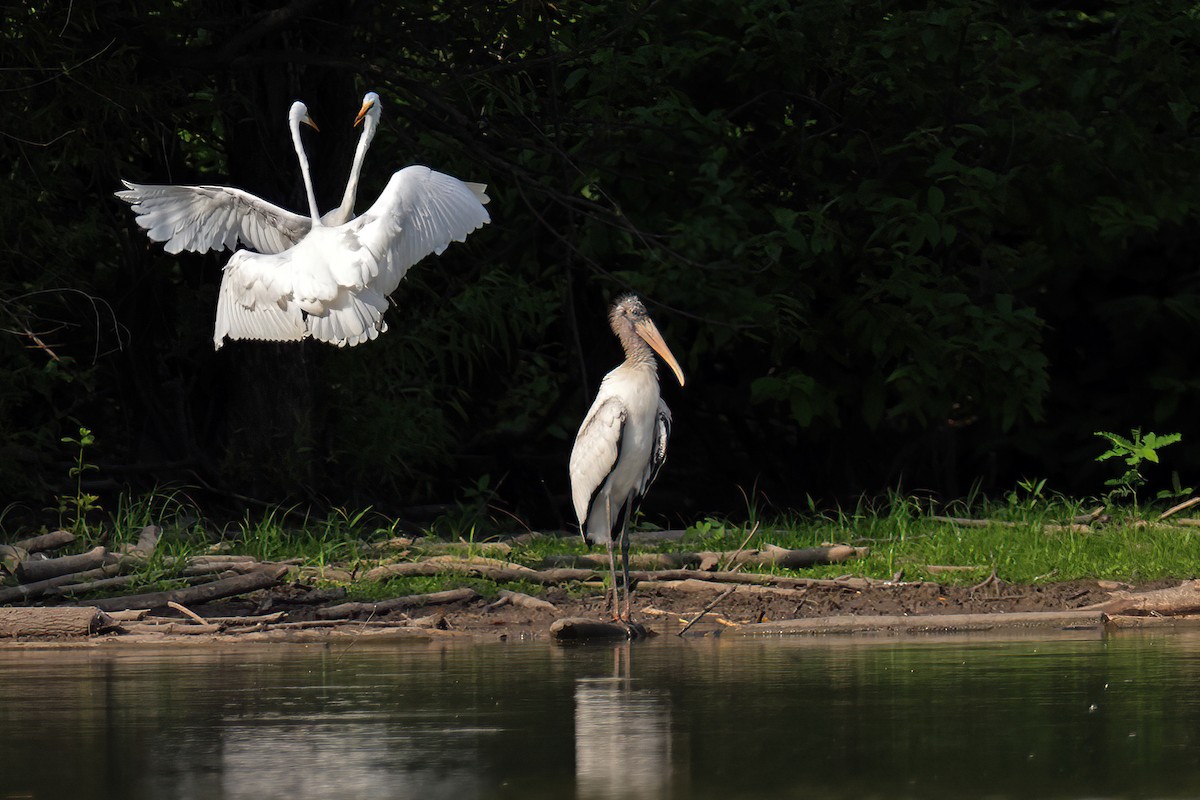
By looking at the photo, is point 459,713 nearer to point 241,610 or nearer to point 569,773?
point 569,773

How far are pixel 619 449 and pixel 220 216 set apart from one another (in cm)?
262

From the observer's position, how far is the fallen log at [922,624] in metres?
8.00

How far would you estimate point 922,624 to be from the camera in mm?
8078

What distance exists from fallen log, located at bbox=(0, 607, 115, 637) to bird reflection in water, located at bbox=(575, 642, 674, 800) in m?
2.75

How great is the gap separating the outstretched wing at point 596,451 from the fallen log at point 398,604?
86 cm

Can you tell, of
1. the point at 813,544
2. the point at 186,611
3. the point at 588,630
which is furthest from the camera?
the point at 813,544

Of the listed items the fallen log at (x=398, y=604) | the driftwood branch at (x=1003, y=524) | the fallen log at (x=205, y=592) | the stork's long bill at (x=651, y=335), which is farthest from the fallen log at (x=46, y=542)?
the driftwood branch at (x=1003, y=524)

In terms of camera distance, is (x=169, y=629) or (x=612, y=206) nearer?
(x=169, y=629)

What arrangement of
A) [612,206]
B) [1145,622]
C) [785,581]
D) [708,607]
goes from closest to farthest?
[1145,622] → [708,607] → [785,581] → [612,206]

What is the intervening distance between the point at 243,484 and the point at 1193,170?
760cm

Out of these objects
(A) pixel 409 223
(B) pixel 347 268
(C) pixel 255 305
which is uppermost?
(A) pixel 409 223

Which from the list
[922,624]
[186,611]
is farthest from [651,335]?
[186,611]

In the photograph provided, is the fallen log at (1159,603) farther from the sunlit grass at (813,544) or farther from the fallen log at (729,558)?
the fallen log at (729,558)

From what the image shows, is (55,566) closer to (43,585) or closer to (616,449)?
(43,585)
